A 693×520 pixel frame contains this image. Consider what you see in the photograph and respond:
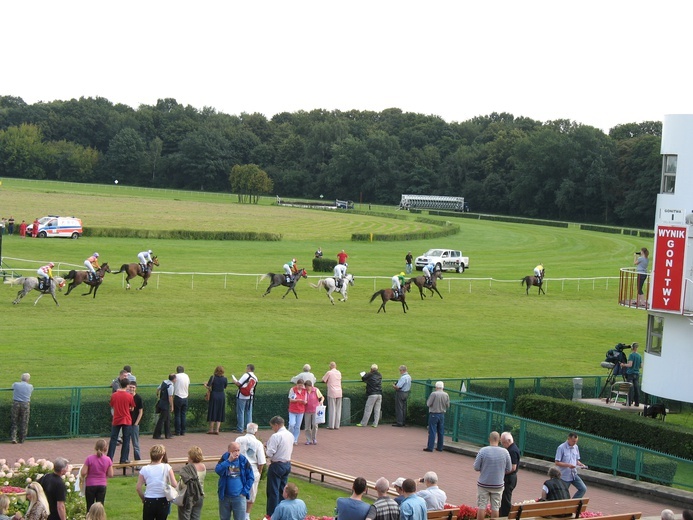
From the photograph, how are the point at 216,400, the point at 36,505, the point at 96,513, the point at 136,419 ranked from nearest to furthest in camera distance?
the point at 96,513, the point at 36,505, the point at 136,419, the point at 216,400

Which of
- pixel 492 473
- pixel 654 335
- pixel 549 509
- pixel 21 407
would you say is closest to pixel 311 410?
pixel 21 407

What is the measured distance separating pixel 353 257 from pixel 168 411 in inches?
1414

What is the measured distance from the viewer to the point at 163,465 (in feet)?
34.3

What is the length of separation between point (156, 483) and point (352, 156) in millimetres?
115797

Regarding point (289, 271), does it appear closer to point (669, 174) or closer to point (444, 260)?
point (444, 260)

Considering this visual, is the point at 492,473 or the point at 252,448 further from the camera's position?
the point at 252,448

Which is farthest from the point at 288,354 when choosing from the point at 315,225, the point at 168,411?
the point at 315,225

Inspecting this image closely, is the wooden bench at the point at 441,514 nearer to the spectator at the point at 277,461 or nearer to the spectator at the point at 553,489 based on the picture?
the spectator at the point at 553,489

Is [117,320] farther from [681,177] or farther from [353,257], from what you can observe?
[353,257]

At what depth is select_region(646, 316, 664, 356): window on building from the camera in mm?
21406

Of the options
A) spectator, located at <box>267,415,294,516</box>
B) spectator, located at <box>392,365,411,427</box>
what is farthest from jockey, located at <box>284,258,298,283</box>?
spectator, located at <box>267,415,294,516</box>

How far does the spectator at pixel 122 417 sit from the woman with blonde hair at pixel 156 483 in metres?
4.24

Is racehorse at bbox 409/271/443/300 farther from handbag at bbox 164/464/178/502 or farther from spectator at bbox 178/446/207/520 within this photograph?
handbag at bbox 164/464/178/502

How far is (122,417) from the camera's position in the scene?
48.3ft
